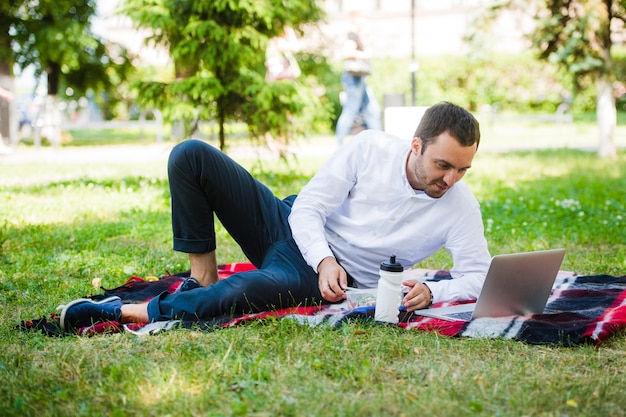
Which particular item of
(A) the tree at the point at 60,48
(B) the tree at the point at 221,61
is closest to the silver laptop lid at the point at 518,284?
(B) the tree at the point at 221,61

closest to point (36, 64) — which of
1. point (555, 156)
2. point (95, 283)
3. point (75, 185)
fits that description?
point (75, 185)

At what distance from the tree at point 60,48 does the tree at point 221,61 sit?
7245mm

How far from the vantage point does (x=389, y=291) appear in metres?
2.90

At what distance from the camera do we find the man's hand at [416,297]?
9.96 feet

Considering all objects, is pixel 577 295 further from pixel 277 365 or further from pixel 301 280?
pixel 277 365

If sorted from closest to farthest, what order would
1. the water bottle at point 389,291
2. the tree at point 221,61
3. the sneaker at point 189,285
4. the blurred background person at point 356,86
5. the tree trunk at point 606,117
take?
the water bottle at point 389,291 < the sneaker at point 189,285 < the tree at point 221,61 < the blurred background person at point 356,86 < the tree trunk at point 606,117

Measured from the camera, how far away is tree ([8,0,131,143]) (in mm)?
15258

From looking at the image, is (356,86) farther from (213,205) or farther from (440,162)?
(440,162)

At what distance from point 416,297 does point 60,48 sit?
14080 millimetres

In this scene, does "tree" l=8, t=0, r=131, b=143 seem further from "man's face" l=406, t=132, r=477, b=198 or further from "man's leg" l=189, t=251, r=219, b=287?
"man's face" l=406, t=132, r=477, b=198

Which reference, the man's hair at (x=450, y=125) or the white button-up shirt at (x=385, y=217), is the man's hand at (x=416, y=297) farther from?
the man's hair at (x=450, y=125)

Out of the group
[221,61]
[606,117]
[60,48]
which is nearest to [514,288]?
[221,61]

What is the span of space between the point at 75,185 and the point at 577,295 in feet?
19.2

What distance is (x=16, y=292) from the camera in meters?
3.64
